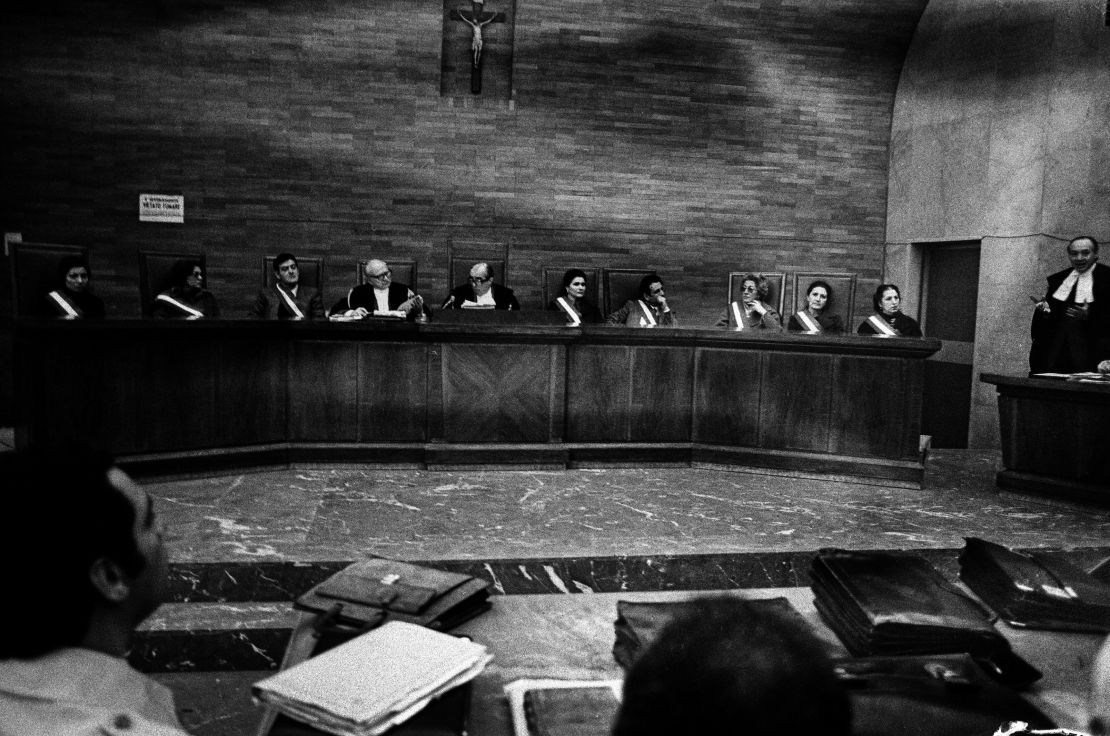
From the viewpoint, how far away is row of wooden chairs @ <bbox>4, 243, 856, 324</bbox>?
5656mm

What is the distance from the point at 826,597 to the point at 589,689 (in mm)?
635

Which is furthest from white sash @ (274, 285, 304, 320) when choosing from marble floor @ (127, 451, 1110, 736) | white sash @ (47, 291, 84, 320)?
marble floor @ (127, 451, 1110, 736)

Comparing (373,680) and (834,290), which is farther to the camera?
(834,290)

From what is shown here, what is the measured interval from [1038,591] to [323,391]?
4062mm

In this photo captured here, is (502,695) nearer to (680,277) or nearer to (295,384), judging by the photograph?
(295,384)

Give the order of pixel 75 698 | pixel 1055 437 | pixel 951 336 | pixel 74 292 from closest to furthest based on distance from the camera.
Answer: pixel 75 698 → pixel 1055 437 → pixel 74 292 → pixel 951 336

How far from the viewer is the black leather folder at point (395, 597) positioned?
1668mm

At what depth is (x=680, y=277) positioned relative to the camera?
27.9 feet

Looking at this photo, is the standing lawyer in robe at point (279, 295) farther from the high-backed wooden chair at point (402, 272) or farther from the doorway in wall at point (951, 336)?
the doorway in wall at point (951, 336)

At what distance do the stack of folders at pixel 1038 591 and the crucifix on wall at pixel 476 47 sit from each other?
6.98m

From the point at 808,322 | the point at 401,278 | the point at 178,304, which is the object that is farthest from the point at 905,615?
the point at 401,278

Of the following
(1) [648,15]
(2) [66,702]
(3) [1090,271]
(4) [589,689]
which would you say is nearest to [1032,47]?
Answer: (3) [1090,271]

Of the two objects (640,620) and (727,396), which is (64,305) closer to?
(727,396)

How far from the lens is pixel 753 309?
6.80 m
